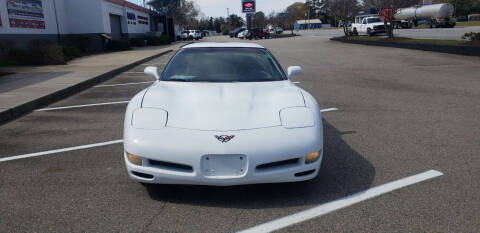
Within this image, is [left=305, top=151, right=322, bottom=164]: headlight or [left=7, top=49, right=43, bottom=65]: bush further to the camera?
[left=7, top=49, right=43, bottom=65]: bush

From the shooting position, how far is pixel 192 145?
3.02m

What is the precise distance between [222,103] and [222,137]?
0.60m

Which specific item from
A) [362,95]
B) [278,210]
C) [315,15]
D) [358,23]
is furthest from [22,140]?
[315,15]

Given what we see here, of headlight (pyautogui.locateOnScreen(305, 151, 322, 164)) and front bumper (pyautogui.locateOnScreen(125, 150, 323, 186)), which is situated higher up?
headlight (pyautogui.locateOnScreen(305, 151, 322, 164))

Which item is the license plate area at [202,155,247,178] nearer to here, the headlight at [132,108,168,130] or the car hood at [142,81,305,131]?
the car hood at [142,81,305,131]

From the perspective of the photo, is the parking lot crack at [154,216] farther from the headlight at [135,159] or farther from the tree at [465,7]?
the tree at [465,7]

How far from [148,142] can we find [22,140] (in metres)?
3.17

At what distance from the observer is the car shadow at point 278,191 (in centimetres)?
326

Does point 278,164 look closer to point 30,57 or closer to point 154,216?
point 154,216

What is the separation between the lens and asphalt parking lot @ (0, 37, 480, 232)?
2.93 meters

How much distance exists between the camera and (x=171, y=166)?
10.2 ft

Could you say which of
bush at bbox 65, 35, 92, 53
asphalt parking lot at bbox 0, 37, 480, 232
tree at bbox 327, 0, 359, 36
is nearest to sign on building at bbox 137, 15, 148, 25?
bush at bbox 65, 35, 92, 53

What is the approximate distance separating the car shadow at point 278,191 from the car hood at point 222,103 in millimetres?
642

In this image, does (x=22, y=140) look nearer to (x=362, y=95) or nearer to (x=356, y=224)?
(x=356, y=224)
